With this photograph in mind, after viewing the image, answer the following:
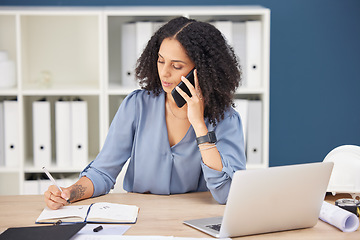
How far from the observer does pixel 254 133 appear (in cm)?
309

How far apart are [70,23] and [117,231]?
206 centimetres

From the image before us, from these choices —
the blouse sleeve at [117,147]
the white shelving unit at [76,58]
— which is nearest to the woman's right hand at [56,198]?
the blouse sleeve at [117,147]

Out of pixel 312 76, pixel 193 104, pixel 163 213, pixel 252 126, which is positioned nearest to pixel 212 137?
pixel 193 104

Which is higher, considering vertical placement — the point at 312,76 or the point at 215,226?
the point at 312,76

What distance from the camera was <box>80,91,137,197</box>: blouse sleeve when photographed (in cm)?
195

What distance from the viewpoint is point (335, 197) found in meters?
1.85

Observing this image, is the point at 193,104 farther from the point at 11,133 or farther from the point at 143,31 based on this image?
the point at 11,133

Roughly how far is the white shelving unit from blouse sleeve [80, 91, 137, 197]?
1030 mm

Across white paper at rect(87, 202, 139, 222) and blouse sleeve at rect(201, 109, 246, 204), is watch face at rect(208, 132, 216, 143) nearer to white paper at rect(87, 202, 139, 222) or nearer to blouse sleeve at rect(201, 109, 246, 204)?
blouse sleeve at rect(201, 109, 246, 204)

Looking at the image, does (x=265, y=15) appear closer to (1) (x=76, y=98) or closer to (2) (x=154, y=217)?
(1) (x=76, y=98)

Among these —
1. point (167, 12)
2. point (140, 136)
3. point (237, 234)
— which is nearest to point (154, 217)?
point (237, 234)

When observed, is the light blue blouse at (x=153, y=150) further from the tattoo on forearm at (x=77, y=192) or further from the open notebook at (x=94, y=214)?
the open notebook at (x=94, y=214)

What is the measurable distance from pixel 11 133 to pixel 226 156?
1618 millimetres

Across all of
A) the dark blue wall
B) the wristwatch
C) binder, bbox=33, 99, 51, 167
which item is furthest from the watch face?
the dark blue wall
